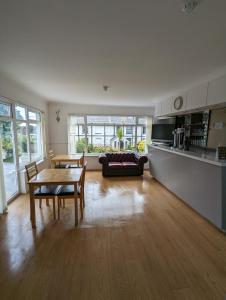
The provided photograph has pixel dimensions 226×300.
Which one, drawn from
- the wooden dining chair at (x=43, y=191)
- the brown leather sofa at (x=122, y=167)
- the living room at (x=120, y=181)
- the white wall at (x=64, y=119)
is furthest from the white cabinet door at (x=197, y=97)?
the wooden dining chair at (x=43, y=191)

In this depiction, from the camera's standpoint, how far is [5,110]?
3223 mm

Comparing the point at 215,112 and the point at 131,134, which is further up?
the point at 215,112

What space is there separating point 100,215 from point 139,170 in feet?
8.77

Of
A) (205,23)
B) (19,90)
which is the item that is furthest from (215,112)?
(19,90)

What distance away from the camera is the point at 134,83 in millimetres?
3314

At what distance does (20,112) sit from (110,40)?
300 cm

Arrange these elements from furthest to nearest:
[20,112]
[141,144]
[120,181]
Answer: [141,144], [120,181], [20,112]

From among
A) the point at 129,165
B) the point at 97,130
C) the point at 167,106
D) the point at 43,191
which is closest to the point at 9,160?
the point at 43,191

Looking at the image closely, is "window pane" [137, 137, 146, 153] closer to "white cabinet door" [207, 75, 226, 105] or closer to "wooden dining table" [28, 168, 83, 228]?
"white cabinet door" [207, 75, 226, 105]

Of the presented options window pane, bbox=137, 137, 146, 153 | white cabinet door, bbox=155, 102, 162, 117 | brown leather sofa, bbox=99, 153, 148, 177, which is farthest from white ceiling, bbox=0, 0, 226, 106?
window pane, bbox=137, 137, 146, 153

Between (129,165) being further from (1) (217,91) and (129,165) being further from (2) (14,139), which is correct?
(2) (14,139)

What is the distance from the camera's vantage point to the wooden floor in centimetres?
151

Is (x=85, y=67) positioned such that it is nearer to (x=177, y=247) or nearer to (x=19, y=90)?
(x=19, y=90)

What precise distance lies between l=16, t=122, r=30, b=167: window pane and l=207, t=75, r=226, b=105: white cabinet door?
3.92 metres
